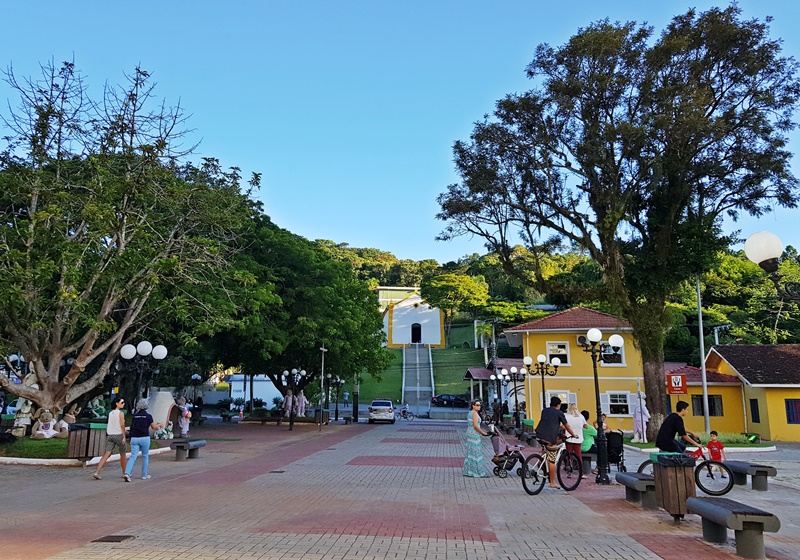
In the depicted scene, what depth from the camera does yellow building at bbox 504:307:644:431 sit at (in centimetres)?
3198

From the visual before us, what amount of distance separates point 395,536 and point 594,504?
3.89 m

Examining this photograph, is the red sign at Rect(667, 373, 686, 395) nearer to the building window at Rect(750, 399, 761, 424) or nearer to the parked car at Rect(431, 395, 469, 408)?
the building window at Rect(750, 399, 761, 424)

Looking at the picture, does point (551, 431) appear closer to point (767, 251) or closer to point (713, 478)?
point (713, 478)

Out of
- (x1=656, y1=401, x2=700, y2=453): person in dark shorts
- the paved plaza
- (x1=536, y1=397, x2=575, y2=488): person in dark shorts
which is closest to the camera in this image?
the paved plaza

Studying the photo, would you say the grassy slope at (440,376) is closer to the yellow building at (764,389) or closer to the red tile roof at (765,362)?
the yellow building at (764,389)

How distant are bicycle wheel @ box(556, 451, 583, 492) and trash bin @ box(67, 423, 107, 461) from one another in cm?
1006

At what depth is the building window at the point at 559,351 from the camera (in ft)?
108

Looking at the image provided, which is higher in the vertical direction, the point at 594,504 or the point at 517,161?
the point at 517,161

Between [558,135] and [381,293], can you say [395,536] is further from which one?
[381,293]

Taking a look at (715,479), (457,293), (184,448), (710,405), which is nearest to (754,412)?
(710,405)

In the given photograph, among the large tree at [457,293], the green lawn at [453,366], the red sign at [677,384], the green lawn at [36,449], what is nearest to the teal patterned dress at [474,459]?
the green lawn at [36,449]

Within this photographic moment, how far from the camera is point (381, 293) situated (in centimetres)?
10019

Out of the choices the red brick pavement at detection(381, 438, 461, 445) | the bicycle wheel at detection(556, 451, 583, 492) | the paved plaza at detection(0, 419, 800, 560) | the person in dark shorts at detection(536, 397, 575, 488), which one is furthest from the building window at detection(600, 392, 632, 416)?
the person in dark shorts at detection(536, 397, 575, 488)

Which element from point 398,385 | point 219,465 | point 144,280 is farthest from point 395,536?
point 398,385
